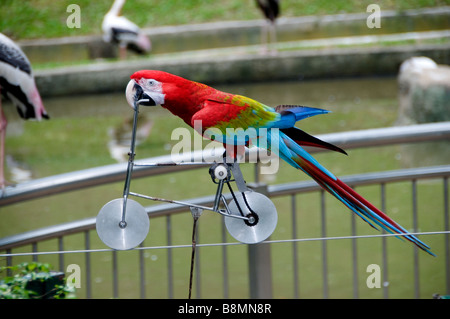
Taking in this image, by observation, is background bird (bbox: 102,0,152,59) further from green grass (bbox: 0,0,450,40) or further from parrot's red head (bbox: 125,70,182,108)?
parrot's red head (bbox: 125,70,182,108)

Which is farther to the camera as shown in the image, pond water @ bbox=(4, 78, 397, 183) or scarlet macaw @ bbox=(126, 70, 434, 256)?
pond water @ bbox=(4, 78, 397, 183)

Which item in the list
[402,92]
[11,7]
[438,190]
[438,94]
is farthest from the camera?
[11,7]

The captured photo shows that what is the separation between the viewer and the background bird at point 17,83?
5.73 ft

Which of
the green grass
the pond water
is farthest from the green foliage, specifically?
the green grass

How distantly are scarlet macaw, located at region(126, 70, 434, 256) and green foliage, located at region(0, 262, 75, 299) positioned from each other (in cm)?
58

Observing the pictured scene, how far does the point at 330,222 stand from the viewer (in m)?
3.15

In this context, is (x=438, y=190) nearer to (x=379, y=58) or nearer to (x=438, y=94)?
(x=438, y=94)

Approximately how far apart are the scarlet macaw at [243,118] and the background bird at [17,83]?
81 centimetres

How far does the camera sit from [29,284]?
145cm

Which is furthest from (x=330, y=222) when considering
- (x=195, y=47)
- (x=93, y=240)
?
(x=195, y=47)

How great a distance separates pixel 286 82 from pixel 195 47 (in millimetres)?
2396

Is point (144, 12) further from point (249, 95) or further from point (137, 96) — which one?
point (137, 96)

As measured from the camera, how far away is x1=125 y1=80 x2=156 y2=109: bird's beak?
1024mm

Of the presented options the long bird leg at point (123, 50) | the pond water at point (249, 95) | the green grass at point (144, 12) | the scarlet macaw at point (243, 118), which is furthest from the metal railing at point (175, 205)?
the green grass at point (144, 12)
